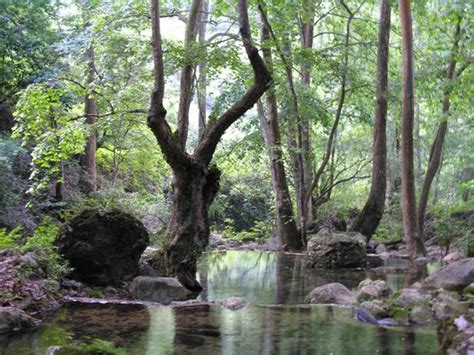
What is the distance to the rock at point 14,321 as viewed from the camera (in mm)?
6393

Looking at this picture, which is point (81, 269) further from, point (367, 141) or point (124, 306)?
point (367, 141)

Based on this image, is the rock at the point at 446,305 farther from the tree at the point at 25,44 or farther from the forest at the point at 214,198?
the tree at the point at 25,44

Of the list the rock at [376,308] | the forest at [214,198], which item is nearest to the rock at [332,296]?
the forest at [214,198]

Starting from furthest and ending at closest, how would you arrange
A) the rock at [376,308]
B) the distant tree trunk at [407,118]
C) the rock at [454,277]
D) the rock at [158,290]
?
the distant tree trunk at [407,118], the rock at [158,290], the rock at [454,277], the rock at [376,308]

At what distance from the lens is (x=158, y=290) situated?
8789 mm

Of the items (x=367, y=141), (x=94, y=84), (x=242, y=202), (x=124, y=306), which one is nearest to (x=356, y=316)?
(x=124, y=306)

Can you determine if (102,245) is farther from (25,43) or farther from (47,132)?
(25,43)

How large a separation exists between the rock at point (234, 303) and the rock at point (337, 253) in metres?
5.33

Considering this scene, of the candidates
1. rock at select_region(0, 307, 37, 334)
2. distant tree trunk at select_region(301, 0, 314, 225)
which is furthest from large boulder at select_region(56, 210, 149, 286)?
distant tree trunk at select_region(301, 0, 314, 225)

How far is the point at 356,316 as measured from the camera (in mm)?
7270

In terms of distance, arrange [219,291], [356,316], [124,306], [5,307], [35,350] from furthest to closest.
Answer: [219,291] → [124,306] → [356,316] → [5,307] → [35,350]

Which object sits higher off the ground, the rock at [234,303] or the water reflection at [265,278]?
the water reflection at [265,278]

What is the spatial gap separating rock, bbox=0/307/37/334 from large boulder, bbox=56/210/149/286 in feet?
8.22

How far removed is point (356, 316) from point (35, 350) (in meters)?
4.08
